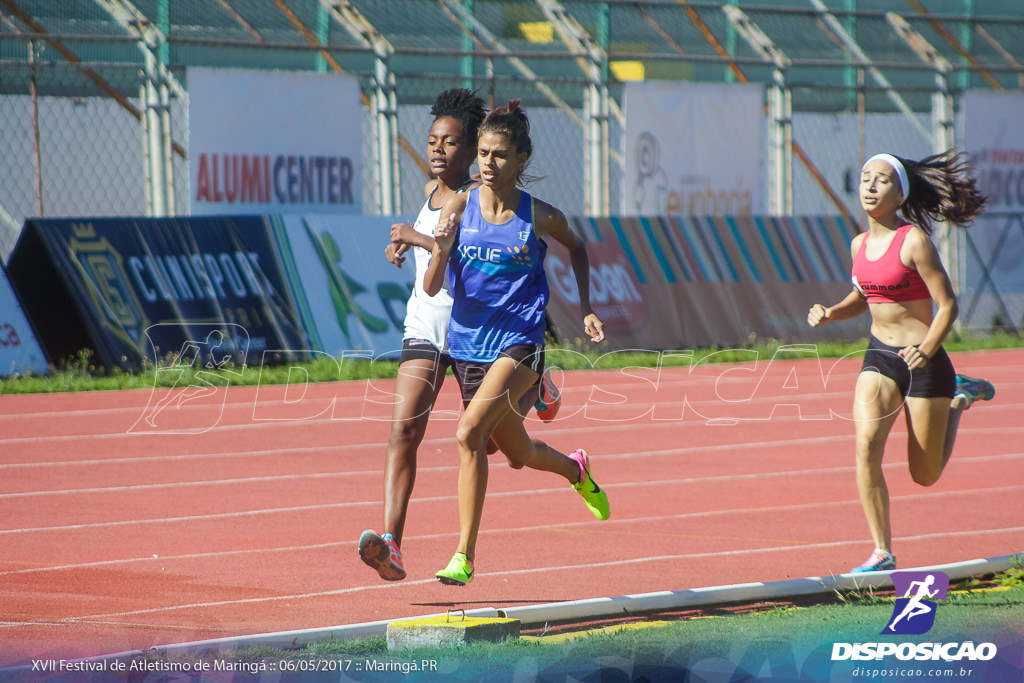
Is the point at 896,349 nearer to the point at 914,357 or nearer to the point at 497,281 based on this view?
the point at 914,357

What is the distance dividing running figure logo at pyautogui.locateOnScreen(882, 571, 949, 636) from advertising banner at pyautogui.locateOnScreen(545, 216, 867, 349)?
447 inches

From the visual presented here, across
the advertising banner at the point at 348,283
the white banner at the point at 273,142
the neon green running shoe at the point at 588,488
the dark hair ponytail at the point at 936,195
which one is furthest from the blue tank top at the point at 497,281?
the white banner at the point at 273,142

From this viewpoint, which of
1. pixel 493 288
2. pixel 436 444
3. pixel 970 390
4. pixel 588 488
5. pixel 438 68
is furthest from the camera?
pixel 438 68

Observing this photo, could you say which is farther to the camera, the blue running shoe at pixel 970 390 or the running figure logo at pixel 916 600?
the blue running shoe at pixel 970 390

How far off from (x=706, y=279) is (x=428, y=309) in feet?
42.6

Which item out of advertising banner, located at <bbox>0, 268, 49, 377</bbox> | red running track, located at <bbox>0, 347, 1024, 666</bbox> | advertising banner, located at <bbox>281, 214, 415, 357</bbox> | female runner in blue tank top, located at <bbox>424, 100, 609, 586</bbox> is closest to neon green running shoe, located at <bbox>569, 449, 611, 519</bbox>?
red running track, located at <bbox>0, 347, 1024, 666</bbox>

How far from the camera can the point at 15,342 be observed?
48.1 ft

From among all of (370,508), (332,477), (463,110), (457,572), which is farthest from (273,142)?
(457,572)

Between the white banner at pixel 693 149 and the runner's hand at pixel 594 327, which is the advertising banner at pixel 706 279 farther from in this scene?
the runner's hand at pixel 594 327

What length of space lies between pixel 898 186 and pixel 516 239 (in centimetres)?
216

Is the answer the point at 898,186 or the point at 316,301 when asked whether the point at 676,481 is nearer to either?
the point at 898,186

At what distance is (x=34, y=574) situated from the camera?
6.83 metres

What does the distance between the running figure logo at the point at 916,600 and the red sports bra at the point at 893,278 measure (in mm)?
1377

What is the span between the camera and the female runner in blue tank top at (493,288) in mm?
6121
